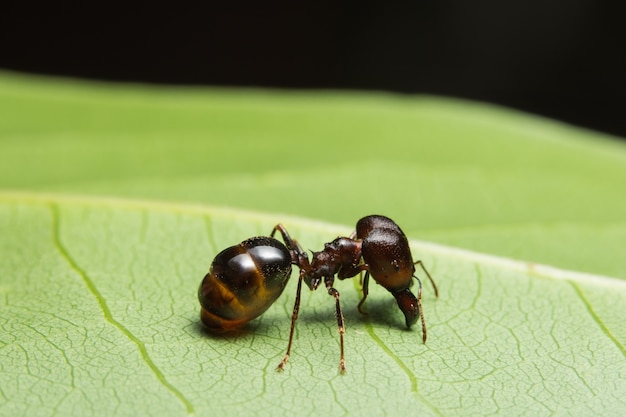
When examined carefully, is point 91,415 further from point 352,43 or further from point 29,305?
point 352,43

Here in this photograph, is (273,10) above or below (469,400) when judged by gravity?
above

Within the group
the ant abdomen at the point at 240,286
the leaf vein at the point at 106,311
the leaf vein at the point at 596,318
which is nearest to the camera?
the leaf vein at the point at 106,311

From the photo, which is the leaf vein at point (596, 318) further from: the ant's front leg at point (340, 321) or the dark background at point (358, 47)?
the dark background at point (358, 47)

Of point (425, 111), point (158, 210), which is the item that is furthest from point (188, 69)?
point (158, 210)

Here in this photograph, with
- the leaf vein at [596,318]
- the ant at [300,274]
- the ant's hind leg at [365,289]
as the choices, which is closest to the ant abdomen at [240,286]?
the ant at [300,274]

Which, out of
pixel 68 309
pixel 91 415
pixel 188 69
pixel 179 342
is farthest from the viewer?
pixel 188 69

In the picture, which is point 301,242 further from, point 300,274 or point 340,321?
point 340,321

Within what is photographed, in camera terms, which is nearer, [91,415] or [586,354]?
[91,415]

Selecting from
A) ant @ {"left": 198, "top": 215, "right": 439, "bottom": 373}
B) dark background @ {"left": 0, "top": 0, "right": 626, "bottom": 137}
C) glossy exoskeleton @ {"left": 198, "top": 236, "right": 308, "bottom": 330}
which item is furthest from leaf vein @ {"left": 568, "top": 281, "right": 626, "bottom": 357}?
dark background @ {"left": 0, "top": 0, "right": 626, "bottom": 137}

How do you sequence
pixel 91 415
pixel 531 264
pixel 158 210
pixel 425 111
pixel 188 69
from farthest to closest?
pixel 188 69 < pixel 425 111 < pixel 158 210 < pixel 531 264 < pixel 91 415
